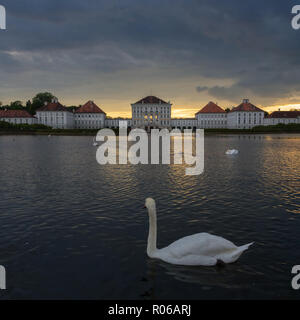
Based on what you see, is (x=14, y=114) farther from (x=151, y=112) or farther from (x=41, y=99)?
(x=151, y=112)

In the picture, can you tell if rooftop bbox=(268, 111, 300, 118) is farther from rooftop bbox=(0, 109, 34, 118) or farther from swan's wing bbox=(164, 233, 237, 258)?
swan's wing bbox=(164, 233, 237, 258)

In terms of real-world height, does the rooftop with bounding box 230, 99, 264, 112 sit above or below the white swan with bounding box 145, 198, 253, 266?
above

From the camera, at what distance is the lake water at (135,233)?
20.2 ft

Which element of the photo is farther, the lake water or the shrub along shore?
the shrub along shore

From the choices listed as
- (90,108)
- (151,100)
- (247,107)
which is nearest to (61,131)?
(90,108)

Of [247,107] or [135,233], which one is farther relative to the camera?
[247,107]

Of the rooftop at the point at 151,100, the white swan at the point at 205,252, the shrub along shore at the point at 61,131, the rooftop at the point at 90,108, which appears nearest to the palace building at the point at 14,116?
the rooftop at the point at 90,108

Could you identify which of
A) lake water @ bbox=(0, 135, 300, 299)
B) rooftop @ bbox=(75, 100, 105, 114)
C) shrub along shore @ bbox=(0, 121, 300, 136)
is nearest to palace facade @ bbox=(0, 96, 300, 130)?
rooftop @ bbox=(75, 100, 105, 114)

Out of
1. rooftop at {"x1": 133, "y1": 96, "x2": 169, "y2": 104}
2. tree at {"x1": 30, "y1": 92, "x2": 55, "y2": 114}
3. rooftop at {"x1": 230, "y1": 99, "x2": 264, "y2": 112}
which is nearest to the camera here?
rooftop at {"x1": 230, "y1": 99, "x2": 264, "y2": 112}

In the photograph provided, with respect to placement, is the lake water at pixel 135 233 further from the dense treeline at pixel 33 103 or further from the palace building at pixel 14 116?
the dense treeline at pixel 33 103

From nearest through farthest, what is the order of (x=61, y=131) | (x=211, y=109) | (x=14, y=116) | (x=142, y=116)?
Result: 1. (x=61, y=131)
2. (x=14, y=116)
3. (x=142, y=116)
4. (x=211, y=109)

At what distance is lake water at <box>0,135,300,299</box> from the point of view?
20.2 feet

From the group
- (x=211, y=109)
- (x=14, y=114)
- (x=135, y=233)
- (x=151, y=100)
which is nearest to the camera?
(x=135, y=233)

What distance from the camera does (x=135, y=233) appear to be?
360 inches
